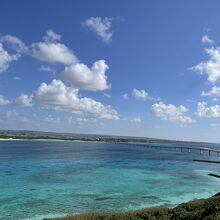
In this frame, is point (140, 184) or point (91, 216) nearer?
point (91, 216)

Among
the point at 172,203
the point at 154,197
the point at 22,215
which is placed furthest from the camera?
the point at 154,197

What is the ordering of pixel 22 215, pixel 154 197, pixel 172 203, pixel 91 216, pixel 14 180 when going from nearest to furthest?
Answer: pixel 91 216 → pixel 22 215 → pixel 172 203 → pixel 154 197 → pixel 14 180

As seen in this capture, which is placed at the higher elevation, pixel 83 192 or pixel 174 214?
pixel 174 214

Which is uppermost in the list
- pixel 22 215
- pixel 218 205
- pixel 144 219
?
pixel 218 205

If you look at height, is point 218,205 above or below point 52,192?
above

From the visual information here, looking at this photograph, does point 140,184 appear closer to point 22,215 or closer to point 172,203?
point 172,203

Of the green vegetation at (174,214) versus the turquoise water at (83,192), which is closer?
the green vegetation at (174,214)

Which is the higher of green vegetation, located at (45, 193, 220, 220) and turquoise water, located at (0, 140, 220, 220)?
green vegetation, located at (45, 193, 220, 220)

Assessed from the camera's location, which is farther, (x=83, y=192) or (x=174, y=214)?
(x=83, y=192)

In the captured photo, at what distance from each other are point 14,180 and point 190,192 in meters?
29.3

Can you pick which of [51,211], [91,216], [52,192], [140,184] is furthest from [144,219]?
[140,184]

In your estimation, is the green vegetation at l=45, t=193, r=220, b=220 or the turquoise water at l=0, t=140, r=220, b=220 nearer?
the green vegetation at l=45, t=193, r=220, b=220

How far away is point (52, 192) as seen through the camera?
148 feet

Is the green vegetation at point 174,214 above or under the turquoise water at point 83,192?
above
